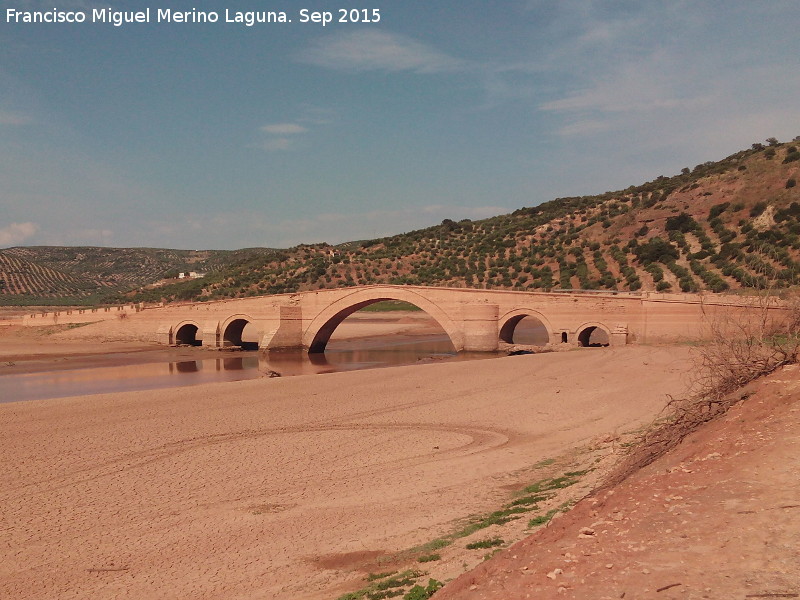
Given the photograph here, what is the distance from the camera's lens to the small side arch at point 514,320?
115ft

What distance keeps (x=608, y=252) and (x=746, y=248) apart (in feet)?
36.7

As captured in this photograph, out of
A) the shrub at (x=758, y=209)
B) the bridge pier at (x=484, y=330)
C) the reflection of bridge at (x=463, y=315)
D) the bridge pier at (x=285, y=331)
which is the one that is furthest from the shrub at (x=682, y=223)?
the bridge pier at (x=285, y=331)

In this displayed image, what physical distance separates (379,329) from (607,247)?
64.9 ft

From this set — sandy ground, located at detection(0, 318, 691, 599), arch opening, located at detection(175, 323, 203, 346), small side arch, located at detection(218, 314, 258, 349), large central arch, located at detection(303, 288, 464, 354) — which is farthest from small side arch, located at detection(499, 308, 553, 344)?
arch opening, located at detection(175, 323, 203, 346)

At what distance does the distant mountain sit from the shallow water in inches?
449

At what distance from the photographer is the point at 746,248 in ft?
133

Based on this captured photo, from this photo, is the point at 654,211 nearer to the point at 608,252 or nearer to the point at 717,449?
the point at 608,252

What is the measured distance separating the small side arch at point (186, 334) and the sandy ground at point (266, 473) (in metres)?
25.4

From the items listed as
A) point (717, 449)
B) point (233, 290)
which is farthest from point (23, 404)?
point (233, 290)

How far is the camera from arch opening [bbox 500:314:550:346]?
3775 cm

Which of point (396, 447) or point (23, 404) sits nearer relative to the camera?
point (396, 447)

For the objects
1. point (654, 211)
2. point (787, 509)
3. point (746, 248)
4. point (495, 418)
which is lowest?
point (495, 418)

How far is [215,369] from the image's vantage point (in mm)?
35000

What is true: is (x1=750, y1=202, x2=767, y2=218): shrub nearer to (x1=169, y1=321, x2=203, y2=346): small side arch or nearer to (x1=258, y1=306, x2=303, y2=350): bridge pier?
(x1=258, y1=306, x2=303, y2=350): bridge pier
